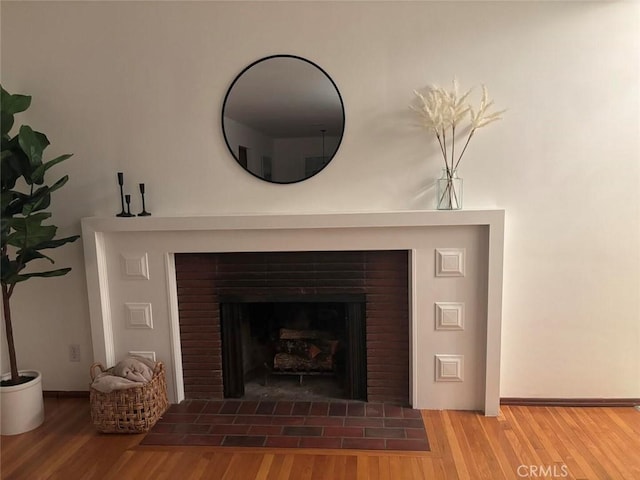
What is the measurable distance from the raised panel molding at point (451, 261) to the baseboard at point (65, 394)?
223 cm

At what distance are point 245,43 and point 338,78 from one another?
53 cm

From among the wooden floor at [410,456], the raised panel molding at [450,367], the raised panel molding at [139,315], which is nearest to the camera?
the wooden floor at [410,456]

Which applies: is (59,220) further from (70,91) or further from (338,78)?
(338,78)

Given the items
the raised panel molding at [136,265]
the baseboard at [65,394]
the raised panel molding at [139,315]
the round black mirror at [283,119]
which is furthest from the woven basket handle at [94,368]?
the round black mirror at [283,119]

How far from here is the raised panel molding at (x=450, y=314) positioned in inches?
100

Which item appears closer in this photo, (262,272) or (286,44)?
(286,44)

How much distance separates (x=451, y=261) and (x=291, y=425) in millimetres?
1195

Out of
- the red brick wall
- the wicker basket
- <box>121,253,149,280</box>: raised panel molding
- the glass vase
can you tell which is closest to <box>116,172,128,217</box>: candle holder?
<box>121,253,149,280</box>: raised panel molding

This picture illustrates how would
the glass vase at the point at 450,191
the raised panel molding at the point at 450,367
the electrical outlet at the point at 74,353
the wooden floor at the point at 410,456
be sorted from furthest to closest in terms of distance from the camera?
the electrical outlet at the point at 74,353, the raised panel molding at the point at 450,367, the glass vase at the point at 450,191, the wooden floor at the point at 410,456

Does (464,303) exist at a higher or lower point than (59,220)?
lower

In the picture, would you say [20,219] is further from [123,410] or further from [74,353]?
[123,410]

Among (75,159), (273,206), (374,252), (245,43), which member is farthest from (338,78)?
(75,159)

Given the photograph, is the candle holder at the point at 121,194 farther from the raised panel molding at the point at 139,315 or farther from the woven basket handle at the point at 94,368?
the woven basket handle at the point at 94,368

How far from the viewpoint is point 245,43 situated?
8.35ft
